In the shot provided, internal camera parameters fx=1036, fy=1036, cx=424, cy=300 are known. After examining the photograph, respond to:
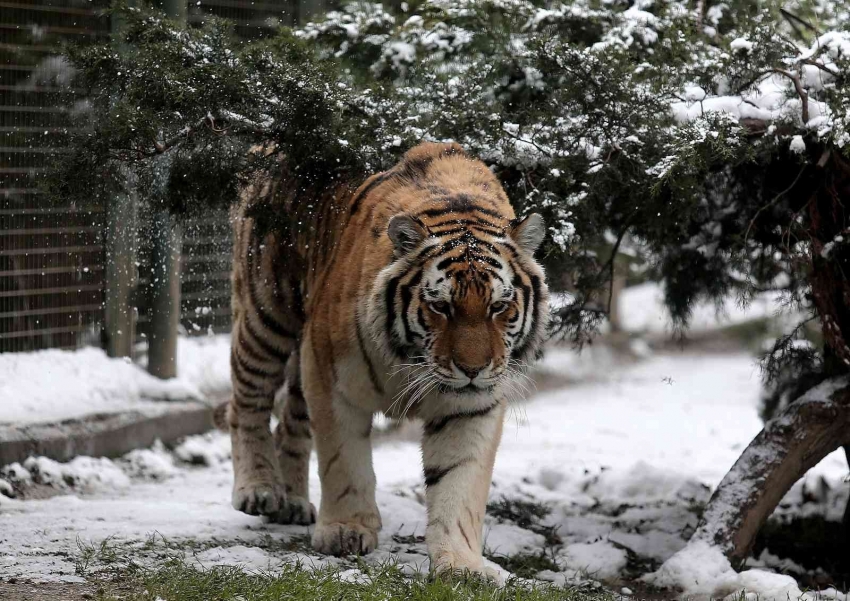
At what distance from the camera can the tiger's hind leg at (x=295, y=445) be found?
5261mm

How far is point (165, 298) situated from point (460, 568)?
4.00 metres

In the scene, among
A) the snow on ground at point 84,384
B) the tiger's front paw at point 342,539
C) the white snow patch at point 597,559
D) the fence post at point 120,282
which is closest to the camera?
the tiger's front paw at point 342,539

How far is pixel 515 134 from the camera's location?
460cm

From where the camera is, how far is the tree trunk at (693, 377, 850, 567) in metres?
4.63

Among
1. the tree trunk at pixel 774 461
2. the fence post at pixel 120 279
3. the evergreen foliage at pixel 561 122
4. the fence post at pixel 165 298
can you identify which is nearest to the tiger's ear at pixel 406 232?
the evergreen foliage at pixel 561 122

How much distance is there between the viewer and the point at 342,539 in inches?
167

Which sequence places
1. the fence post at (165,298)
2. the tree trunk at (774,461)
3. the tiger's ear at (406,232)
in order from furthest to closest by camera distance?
the fence post at (165,298), the tree trunk at (774,461), the tiger's ear at (406,232)

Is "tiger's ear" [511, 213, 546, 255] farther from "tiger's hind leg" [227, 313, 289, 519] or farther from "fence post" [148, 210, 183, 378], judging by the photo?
"fence post" [148, 210, 183, 378]

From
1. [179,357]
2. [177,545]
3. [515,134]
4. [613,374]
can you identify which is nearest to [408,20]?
[515,134]

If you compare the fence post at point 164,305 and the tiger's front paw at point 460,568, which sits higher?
the fence post at point 164,305

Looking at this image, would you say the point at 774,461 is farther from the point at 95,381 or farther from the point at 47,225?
the point at 95,381

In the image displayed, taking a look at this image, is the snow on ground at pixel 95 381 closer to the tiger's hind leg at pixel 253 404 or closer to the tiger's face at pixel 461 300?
the tiger's hind leg at pixel 253 404

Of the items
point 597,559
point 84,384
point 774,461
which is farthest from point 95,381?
point 774,461

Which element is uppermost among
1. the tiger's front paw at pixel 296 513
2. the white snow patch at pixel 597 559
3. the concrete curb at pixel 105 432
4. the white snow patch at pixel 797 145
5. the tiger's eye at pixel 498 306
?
the white snow patch at pixel 797 145
